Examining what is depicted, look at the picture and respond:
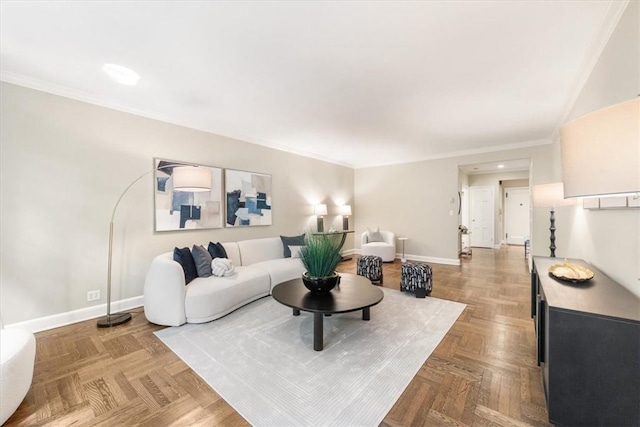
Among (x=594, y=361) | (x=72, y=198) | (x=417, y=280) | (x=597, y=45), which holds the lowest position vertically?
(x=417, y=280)

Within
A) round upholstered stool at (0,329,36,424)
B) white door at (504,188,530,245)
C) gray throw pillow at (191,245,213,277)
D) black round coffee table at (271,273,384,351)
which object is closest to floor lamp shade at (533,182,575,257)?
black round coffee table at (271,273,384,351)

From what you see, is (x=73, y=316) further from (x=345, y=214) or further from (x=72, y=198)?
(x=345, y=214)

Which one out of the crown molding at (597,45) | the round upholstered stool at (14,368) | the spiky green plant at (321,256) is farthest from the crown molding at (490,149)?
the round upholstered stool at (14,368)

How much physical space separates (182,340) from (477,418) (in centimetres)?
244

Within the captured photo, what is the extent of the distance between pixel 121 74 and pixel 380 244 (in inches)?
212

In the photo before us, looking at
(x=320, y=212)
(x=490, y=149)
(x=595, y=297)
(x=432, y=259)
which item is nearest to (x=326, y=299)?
Answer: (x=595, y=297)

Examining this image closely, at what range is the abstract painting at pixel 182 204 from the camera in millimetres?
3486

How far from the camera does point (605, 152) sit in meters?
0.90

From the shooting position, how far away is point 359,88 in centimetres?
281

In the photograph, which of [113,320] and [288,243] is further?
[288,243]

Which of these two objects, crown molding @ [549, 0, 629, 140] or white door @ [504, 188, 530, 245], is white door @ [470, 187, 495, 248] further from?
crown molding @ [549, 0, 629, 140]

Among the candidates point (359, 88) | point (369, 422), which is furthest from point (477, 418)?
point (359, 88)

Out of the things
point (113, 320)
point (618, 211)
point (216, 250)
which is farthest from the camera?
point (216, 250)

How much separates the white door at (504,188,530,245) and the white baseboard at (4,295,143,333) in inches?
429
